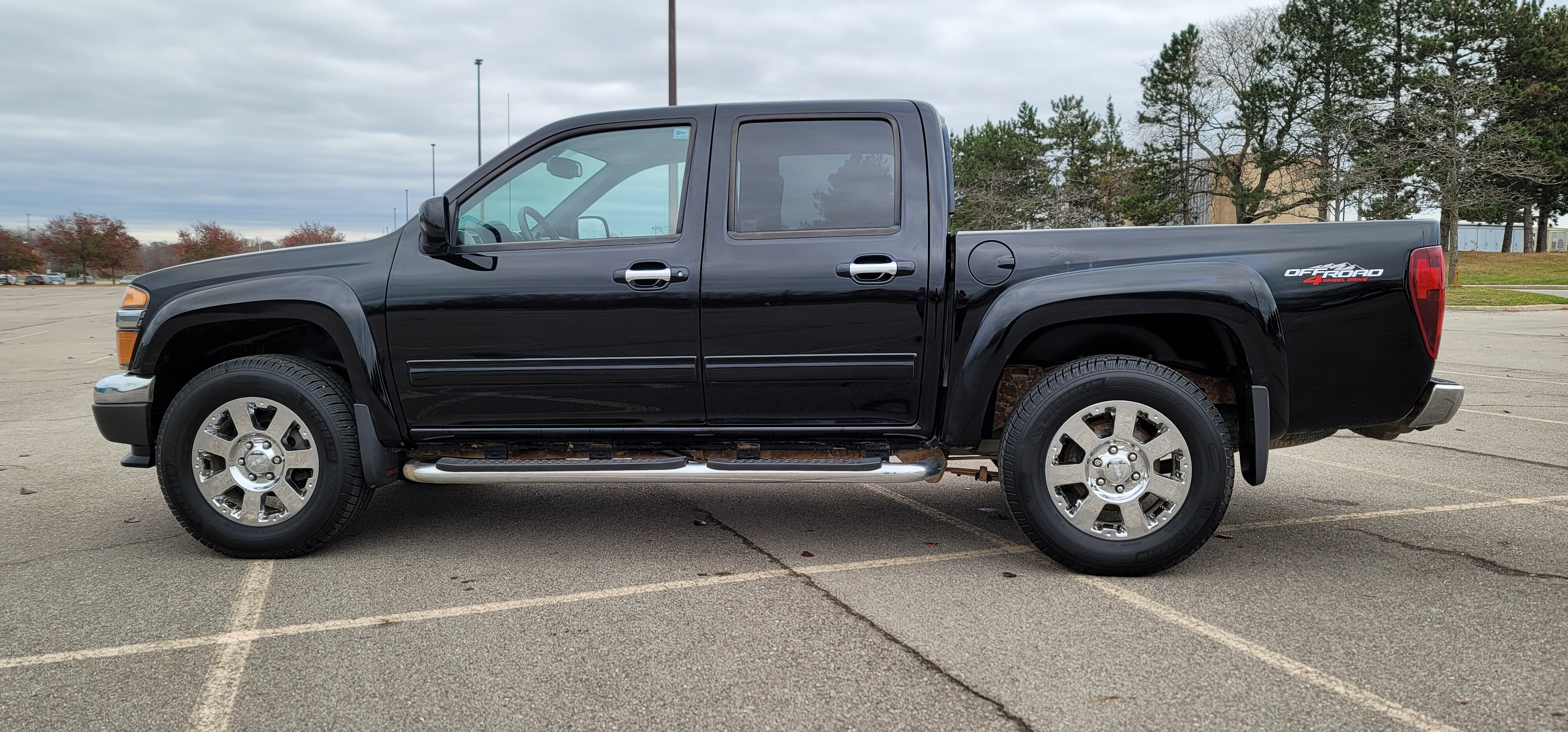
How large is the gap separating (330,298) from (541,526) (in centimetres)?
142

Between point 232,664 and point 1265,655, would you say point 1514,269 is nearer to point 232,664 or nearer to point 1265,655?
point 1265,655

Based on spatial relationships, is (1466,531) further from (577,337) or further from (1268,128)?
(1268,128)

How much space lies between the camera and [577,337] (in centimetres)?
411

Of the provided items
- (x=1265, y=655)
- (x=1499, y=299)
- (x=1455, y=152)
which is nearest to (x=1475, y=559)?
(x=1265, y=655)

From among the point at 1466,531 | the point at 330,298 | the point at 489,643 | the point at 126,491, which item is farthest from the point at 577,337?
the point at 1466,531

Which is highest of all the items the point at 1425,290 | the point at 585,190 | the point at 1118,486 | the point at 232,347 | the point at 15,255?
the point at 15,255

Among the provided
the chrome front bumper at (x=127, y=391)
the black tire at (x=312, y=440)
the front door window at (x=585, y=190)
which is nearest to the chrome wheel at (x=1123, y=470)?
the front door window at (x=585, y=190)

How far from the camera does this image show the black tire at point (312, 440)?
4.14 m

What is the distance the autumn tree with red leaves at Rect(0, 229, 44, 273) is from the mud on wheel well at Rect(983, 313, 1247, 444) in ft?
269

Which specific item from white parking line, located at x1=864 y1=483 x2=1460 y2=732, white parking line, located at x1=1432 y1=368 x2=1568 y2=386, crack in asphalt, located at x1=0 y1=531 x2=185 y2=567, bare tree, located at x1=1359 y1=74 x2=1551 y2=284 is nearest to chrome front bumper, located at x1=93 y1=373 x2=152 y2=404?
crack in asphalt, located at x1=0 y1=531 x2=185 y2=567

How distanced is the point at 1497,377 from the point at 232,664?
39.6ft

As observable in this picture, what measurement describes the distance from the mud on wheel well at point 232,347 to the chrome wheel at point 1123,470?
2.96m

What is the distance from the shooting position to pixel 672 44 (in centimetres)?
1728

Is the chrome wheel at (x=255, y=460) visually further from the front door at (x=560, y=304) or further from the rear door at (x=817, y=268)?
the rear door at (x=817, y=268)
